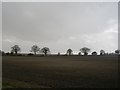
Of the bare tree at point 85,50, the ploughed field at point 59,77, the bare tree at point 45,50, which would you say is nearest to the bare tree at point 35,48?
the bare tree at point 45,50

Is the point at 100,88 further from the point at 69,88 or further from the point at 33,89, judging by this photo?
the point at 33,89

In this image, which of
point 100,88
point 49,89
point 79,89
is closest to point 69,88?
point 79,89

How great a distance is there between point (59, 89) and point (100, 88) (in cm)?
327

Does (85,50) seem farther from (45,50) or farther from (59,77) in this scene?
(59,77)

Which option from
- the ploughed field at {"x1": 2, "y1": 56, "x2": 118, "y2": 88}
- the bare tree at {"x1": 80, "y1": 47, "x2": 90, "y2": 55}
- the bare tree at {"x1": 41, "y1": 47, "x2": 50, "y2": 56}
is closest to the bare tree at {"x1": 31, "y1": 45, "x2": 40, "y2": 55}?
the bare tree at {"x1": 41, "y1": 47, "x2": 50, "y2": 56}

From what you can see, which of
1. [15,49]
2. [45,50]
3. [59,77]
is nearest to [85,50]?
[45,50]

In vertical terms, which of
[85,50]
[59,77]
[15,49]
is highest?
[59,77]

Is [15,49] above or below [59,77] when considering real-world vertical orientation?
below

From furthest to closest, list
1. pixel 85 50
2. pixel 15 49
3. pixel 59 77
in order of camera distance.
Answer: pixel 85 50, pixel 15 49, pixel 59 77

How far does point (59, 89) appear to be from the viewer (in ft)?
37.9

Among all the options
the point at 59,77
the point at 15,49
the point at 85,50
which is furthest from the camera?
the point at 85,50

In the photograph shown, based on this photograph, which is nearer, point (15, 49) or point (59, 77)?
point (59, 77)

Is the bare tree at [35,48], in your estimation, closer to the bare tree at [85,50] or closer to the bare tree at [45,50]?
the bare tree at [45,50]

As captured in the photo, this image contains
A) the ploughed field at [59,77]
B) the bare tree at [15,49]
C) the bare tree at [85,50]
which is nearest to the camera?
the ploughed field at [59,77]
